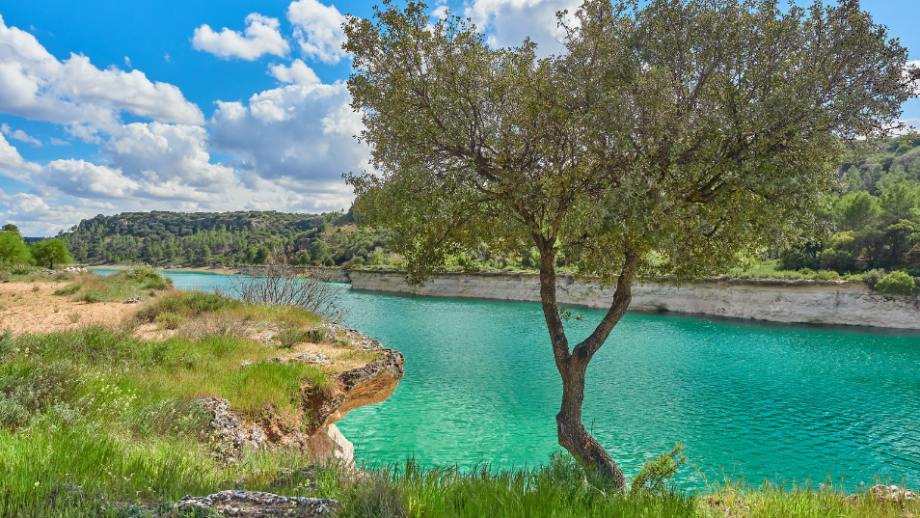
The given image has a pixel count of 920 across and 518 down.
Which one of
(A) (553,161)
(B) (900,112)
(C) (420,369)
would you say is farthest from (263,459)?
(C) (420,369)

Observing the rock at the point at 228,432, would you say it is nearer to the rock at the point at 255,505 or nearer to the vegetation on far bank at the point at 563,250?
the rock at the point at 255,505

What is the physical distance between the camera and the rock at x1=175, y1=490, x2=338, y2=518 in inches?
106

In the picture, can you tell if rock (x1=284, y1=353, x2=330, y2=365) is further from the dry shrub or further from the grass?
the grass

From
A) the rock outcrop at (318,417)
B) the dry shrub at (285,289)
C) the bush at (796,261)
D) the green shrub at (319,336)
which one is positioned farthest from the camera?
the bush at (796,261)

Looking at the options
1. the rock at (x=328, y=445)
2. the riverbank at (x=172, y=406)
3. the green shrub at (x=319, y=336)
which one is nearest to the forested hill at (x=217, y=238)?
the green shrub at (x=319, y=336)

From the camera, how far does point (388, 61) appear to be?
7.23 metres

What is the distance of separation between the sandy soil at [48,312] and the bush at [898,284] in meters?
41.5

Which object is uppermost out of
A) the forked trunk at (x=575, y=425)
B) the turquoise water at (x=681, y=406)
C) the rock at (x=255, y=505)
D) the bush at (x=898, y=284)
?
the bush at (x=898, y=284)

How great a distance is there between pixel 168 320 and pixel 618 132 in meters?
12.5

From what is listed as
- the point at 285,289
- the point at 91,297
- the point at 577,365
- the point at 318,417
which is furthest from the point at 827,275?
the point at 91,297

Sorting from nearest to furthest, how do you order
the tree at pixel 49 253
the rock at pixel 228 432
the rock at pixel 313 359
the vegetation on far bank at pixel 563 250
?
the rock at pixel 228 432 < the rock at pixel 313 359 < the vegetation on far bank at pixel 563 250 < the tree at pixel 49 253

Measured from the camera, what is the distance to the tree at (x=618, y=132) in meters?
5.51

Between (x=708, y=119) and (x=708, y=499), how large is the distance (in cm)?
445

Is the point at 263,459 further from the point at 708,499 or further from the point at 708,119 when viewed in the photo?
the point at 708,119
